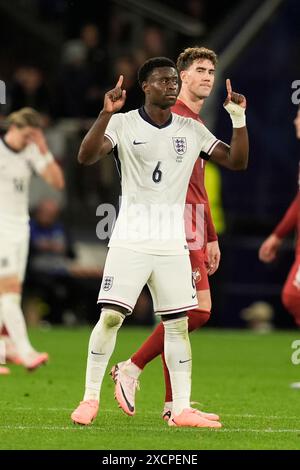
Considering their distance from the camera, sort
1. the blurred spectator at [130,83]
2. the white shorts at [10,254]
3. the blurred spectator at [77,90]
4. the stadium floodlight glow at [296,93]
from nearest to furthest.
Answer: the white shorts at [10,254] → the stadium floodlight glow at [296,93] → the blurred spectator at [130,83] → the blurred spectator at [77,90]

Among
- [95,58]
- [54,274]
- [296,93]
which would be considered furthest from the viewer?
[95,58]

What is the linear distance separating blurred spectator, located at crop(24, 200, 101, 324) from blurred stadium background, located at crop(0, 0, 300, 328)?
2 cm

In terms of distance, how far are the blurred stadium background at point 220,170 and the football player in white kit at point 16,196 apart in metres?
5.48

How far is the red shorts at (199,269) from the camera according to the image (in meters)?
9.43

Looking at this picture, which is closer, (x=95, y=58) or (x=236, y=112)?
(x=236, y=112)

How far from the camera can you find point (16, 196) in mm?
13555

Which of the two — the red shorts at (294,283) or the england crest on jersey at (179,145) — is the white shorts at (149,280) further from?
the red shorts at (294,283)

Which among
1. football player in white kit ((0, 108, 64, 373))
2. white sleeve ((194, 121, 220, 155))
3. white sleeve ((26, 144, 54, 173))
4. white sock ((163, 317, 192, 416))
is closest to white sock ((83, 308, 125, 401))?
white sock ((163, 317, 192, 416))

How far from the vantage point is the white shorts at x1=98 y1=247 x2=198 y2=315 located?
868cm

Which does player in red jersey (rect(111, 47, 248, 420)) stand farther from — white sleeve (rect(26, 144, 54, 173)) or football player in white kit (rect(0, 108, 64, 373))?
white sleeve (rect(26, 144, 54, 173))

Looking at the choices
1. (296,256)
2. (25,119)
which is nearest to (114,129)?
(296,256)

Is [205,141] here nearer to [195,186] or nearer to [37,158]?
[195,186]

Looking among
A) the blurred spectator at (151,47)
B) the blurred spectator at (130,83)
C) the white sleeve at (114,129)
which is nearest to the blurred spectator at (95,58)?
the blurred spectator at (130,83)

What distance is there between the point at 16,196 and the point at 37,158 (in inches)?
17.1
